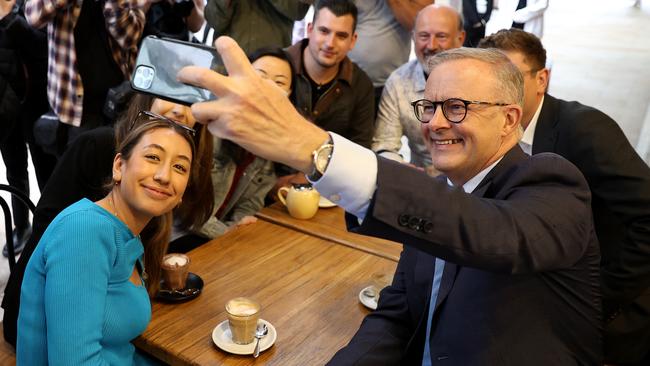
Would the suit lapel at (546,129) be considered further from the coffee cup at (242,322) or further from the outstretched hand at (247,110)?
the outstretched hand at (247,110)

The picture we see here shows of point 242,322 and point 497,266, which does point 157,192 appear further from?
point 497,266

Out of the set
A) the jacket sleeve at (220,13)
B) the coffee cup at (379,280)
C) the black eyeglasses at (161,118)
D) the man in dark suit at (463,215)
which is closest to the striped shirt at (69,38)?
the jacket sleeve at (220,13)

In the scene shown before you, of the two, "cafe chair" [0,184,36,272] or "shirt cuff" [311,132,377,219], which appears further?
"cafe chair" [0,184,36,272]

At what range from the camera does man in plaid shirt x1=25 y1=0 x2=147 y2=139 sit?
8.77 feet

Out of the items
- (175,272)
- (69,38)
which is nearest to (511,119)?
(175,272)

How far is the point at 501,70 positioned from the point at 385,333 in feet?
2.18

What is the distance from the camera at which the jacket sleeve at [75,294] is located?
4.25 feet

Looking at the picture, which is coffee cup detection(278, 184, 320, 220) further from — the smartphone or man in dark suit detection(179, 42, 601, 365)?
the smartphone

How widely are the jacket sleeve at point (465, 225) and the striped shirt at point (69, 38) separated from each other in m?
2.18

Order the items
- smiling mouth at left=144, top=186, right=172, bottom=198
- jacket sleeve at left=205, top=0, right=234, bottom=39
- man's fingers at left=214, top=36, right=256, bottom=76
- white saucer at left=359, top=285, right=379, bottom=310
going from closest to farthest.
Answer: man's fingers at left=214, top=36, right=256, bottom=76 < smiling mouth at left=144, top=186, right=172, bottom=198 < white saucer at left=359, top=285, right=379, bottom=310 < jacket sleeve at left=205, top=0, right=234, bottom=39

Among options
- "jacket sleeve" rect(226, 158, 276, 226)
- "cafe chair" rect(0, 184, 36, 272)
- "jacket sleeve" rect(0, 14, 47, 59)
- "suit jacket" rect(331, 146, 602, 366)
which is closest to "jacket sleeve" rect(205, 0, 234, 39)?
"jacket sleeve" rect(0, 14, 47, 59)

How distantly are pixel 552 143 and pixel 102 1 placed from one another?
202cm

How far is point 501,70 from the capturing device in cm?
123

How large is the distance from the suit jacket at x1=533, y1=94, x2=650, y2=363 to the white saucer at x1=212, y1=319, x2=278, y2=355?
1050mm
